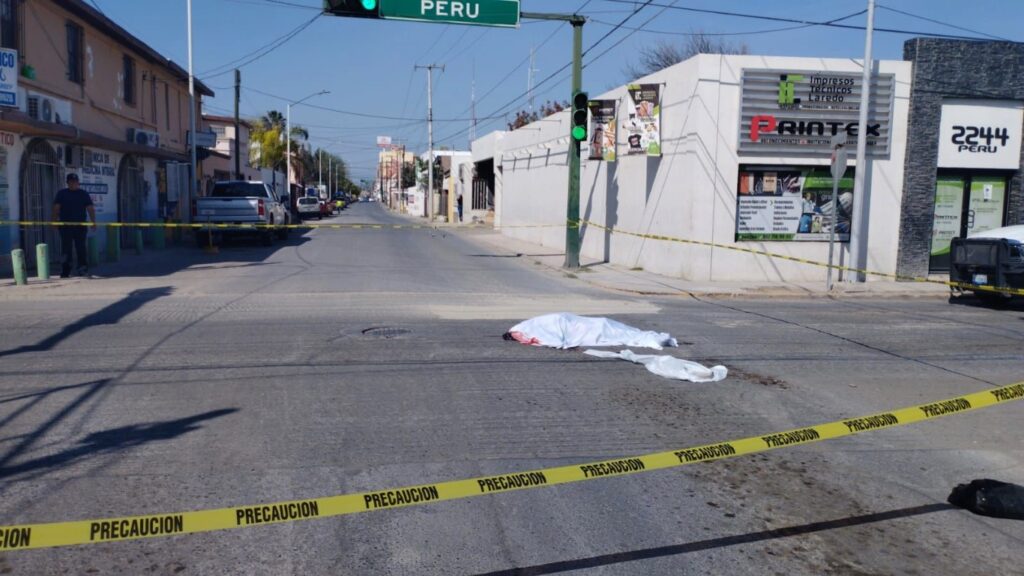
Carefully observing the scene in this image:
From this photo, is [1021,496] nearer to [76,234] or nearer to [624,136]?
[76,234]

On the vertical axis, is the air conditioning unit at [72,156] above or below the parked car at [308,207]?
above

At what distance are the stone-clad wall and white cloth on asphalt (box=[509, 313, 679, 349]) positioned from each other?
11940 millimetres

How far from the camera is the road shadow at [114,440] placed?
595 centimetres

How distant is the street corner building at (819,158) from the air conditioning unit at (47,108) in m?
13.5

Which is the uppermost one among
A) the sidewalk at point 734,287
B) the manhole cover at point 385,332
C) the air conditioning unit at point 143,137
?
the air conditioning unit at point 143,137

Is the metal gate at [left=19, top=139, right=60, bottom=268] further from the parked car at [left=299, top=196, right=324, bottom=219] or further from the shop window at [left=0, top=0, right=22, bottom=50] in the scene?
the parked car at [left=299, top=196, right=324, bottom=219]

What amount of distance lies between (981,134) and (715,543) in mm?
19129

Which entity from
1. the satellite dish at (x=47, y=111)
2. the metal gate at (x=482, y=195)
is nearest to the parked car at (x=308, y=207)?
the metal gate at (x=482, y=195)

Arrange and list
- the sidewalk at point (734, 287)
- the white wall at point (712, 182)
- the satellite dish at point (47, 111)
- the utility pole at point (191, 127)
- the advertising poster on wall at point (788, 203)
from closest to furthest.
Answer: the sidewalk at point (734, 287), the white wall at point (712, 182), the satellite dish at point (47, 111), the advertising poster on wall at point (788, 203), the utility pole at point (191, 127)

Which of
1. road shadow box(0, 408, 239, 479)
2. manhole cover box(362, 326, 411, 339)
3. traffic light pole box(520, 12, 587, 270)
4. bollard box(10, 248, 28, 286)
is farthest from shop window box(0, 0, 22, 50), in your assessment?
road shadow box(0, 408, 239, 479)

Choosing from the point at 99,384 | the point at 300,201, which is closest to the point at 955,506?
the point at 99,384

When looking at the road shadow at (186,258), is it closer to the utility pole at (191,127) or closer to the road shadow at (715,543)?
the utility pole at (191,127)

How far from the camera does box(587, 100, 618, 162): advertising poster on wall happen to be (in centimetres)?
2228

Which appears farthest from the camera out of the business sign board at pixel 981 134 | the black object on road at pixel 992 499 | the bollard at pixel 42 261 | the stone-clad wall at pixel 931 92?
the business sign board at pixel 981 134
